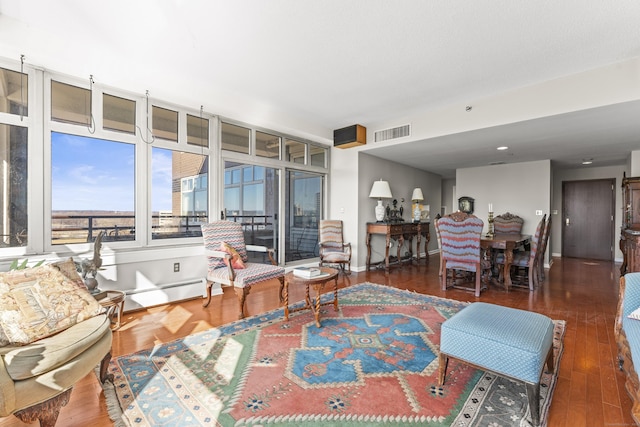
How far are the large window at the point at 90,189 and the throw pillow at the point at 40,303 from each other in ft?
5.19

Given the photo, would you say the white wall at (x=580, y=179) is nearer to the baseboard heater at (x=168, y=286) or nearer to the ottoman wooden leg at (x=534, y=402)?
the ottoman wooden leg at (x=534, y=402)

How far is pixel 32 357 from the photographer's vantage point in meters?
1.34

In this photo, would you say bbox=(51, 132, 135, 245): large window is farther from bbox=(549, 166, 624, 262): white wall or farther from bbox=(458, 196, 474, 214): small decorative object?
bbox=(549, 166, 624, 262): white wall

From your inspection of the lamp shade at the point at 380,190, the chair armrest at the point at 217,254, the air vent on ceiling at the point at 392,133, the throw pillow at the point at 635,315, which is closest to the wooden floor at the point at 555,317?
the throw pillow at the point at 635,315

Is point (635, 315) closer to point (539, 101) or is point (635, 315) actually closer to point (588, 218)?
point (539, 101)

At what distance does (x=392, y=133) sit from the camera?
4.82 m

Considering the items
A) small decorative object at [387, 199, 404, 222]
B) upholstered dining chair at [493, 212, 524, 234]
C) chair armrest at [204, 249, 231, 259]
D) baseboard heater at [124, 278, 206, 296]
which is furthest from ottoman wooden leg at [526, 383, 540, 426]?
upholstered dining chair at [493, 212, 524, 234]

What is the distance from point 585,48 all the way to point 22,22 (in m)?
4.94

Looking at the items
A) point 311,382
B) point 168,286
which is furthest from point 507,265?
point 168,286

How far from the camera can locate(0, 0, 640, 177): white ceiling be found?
223 cm

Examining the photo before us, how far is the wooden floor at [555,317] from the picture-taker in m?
1.61

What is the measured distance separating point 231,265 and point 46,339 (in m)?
1.65

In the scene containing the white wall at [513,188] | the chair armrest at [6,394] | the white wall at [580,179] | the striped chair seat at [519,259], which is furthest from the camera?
the white wall at [580,179]

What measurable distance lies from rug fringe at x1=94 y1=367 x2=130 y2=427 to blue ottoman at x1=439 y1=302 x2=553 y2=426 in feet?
5.92
